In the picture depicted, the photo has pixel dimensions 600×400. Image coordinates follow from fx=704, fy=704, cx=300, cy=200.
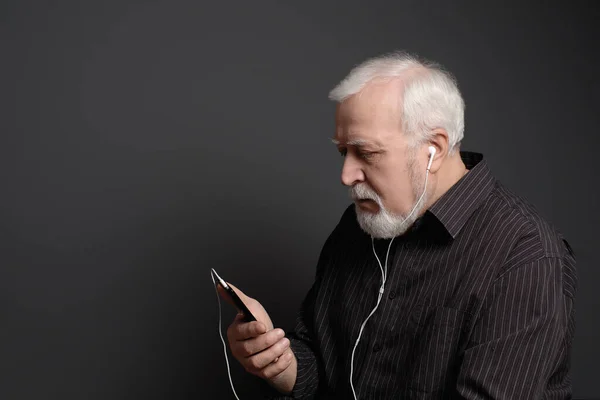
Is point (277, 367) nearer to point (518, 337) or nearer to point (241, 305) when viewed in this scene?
point (241, 305)

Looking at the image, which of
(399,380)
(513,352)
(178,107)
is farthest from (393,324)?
(178,107)

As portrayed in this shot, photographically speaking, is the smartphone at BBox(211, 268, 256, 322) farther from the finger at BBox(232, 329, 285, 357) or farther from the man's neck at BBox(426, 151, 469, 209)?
the man's neck at BBox(426, 151, 469, 209)

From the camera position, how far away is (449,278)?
1664 mm

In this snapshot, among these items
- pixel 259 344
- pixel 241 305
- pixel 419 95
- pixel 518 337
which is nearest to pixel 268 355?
pixel 259 344

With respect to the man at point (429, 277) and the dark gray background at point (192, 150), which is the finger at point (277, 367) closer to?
the man at point (429, 277)

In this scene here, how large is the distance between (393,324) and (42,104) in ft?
4.22

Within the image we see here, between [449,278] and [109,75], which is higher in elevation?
[109,75]

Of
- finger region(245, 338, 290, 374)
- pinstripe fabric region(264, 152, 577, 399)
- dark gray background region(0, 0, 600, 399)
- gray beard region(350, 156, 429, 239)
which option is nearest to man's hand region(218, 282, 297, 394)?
finger region(245, 338, 290, 374)

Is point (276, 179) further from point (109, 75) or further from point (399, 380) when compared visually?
point (399, 380)

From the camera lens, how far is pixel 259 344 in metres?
1.69

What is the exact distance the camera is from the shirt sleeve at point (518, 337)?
4.91 ft

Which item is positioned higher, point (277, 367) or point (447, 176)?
point (447, 176)

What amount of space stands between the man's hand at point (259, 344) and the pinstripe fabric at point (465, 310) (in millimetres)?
150

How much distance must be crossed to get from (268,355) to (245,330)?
87mm
